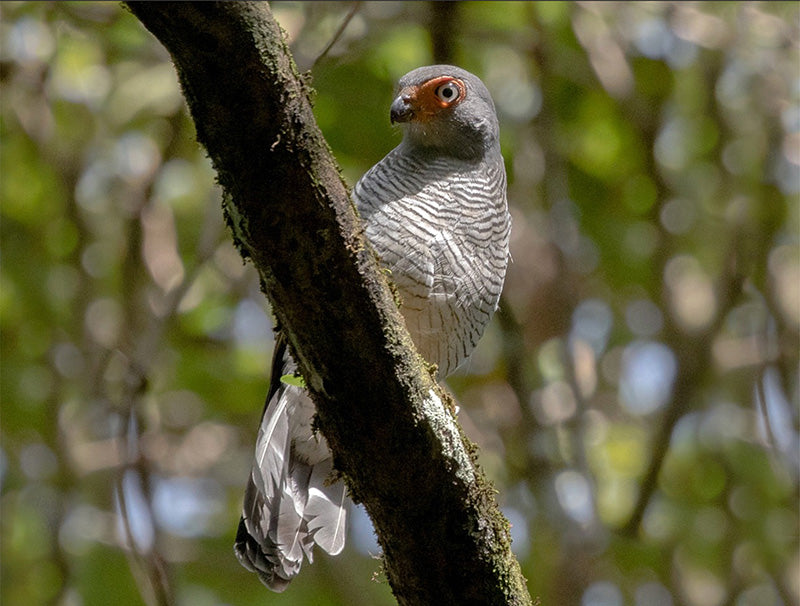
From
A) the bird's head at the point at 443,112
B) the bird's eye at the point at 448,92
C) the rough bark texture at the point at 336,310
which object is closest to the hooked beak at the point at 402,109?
the bird's head at the point at 443,112

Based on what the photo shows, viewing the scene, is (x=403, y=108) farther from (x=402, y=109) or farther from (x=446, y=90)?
(x=446, y=90)

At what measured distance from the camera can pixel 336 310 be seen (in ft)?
6.66

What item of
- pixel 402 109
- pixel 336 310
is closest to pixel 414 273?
pixel 402 109

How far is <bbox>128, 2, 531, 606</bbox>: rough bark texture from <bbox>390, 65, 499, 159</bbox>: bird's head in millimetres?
1549

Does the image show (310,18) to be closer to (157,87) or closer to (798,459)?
(157,87)

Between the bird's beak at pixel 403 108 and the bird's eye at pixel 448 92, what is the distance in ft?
0.33

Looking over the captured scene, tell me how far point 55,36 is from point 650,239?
10.6 ft

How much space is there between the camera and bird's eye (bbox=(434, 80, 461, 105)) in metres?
3.62

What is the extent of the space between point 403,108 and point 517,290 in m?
1.87

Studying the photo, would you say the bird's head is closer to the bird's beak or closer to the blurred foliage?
the bird's beak

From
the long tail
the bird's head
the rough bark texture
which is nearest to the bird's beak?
the bird's head

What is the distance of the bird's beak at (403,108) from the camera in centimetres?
355

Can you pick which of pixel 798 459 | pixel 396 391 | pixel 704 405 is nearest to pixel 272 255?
pixel 396 391

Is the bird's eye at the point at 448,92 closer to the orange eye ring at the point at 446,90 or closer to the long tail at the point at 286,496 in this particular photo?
the orange eye ring at the point at 446,90
